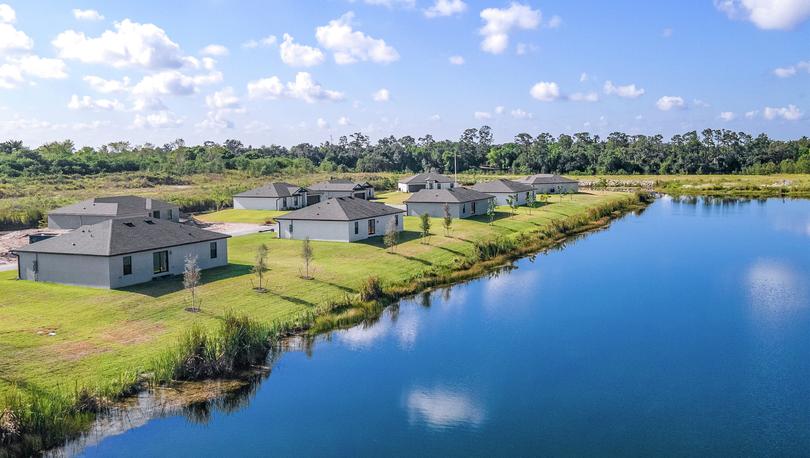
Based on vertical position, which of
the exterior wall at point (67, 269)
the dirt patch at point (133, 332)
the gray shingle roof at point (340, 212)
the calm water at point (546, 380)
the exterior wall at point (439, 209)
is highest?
the gray shingle roof at point (340, 212)

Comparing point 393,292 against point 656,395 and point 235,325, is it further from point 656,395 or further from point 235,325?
point 656,395

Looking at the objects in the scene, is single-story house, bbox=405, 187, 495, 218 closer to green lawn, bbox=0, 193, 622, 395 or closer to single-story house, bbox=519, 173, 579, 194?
green lawn, bbox=0, 193, 622, 395

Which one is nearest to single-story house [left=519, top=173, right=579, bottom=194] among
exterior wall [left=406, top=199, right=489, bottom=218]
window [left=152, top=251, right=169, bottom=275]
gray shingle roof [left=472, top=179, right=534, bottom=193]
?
gray shingle roof [left=472, top=179, right=534, bottom=193]

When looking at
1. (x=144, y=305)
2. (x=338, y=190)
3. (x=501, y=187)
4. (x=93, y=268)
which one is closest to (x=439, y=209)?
(x=501, y=187)

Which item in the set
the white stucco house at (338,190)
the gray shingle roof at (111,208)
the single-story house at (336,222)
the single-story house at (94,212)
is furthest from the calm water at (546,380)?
the white stucco house at (338,190)

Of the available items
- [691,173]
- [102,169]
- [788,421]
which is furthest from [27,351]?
[691,173]

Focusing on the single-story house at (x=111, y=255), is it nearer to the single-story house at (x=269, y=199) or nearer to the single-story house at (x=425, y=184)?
the single-story house at (x=269, y=199)
